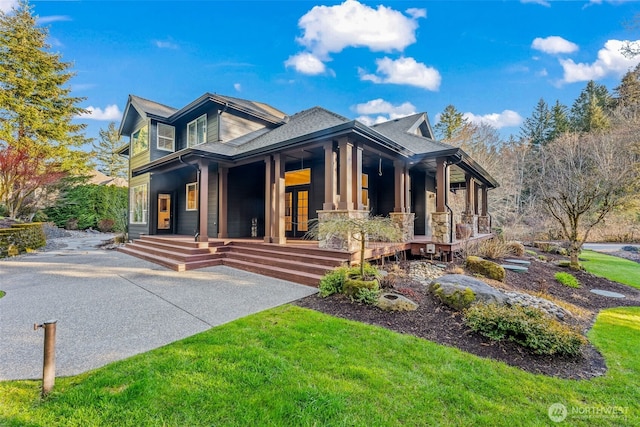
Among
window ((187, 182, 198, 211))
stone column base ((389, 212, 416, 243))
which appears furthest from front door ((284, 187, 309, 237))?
window ((187, 182, 198, 211))

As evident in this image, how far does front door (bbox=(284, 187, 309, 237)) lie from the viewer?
10281mm

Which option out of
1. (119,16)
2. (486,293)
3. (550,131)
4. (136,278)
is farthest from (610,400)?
(550,131)

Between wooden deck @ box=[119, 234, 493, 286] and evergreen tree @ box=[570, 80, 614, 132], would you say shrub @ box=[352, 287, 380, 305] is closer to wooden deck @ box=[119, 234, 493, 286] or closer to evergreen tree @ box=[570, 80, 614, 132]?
wooden deck @ box=[119, 234, 493, 286]

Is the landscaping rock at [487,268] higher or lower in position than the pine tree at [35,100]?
lower

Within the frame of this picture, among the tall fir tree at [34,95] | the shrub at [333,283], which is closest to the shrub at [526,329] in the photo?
the shrub at [333,283]

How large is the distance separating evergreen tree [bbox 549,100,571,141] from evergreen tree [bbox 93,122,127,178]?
52.1 metres

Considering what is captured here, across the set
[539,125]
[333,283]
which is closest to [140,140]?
[333,283]

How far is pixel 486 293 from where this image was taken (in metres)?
4.26

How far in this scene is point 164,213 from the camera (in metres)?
12.6

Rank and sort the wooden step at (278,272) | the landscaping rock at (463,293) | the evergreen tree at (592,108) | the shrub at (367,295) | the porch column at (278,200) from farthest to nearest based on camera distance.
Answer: the evergreen tree at (592,108) < the porch column at (278,200) < the wooden step at (278,272) < the shrub at (367,295) < the landscaping rock at (463,293)

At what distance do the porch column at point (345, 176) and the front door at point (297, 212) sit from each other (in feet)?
11.6

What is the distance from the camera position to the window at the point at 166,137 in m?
12.3

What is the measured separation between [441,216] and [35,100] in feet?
82.6

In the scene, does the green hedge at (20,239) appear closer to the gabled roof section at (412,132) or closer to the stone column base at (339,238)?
the stone column base at (339,238)
